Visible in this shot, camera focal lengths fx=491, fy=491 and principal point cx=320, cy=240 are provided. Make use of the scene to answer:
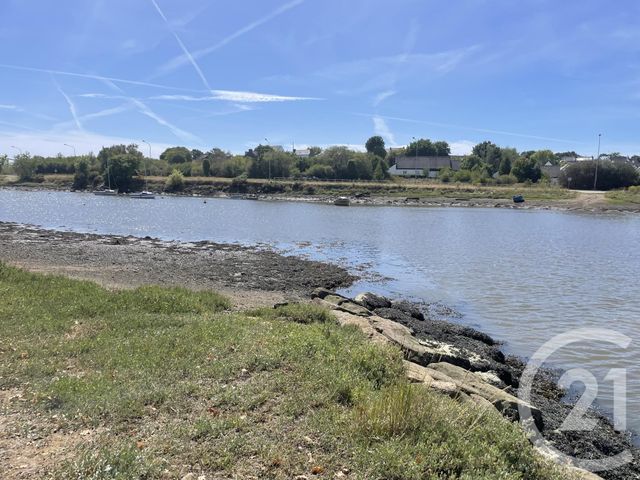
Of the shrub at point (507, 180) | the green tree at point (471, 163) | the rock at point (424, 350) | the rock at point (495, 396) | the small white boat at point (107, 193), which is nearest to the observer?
the rock at point (495, 396)

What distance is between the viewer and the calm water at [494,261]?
1764 cm

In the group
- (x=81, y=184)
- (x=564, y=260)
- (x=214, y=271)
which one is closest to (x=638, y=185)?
(x=564, y=260)

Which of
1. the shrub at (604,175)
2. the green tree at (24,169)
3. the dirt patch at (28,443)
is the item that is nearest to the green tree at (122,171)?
the green tree at (24,169)

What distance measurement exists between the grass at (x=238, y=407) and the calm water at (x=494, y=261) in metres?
6.79

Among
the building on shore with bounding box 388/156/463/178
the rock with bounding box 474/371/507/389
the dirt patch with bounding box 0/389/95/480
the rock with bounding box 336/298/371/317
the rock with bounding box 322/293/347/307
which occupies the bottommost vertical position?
the rock with bounding box 474/371/507/389

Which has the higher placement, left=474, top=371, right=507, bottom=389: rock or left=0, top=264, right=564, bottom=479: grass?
left=0, top=264, right=564, bottom=479: grass

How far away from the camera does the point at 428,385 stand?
808cm

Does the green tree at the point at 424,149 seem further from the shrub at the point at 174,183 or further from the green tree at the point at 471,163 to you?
the shrub at the point at 174,183

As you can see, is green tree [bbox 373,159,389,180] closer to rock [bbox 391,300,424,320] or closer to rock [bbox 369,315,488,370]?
rock [bbox 391,300,424,320]

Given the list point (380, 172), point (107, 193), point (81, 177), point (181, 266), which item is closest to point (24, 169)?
point (81, 177)

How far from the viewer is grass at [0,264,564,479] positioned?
5473mm

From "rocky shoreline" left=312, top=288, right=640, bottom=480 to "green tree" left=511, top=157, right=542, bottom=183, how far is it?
12729cm

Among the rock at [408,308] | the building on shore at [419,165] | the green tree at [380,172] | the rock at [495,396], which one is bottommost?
the rock at [408,308]

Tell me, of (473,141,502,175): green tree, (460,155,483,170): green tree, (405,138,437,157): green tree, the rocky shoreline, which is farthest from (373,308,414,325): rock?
(405,138,437,157): green tree
